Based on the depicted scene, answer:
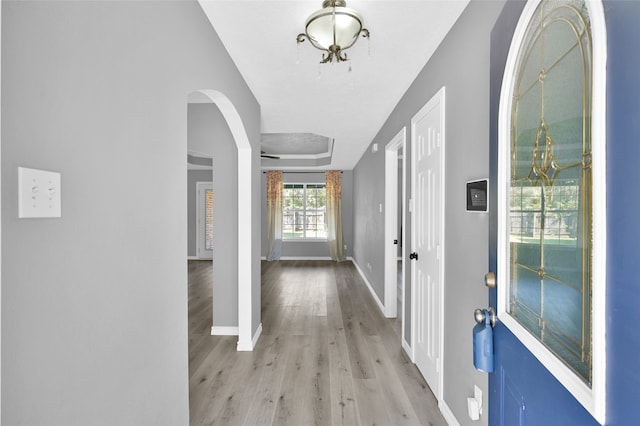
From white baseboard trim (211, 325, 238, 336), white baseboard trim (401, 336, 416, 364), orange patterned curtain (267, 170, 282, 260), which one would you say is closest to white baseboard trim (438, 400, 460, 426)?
white baseboard trim (401, 336, 416, 364)

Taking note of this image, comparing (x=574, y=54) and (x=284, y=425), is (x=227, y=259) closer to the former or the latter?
(x=284, y=425)

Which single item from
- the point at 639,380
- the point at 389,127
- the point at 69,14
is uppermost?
the point at 389,127

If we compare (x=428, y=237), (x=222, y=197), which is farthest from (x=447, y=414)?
(x=222, y=197)

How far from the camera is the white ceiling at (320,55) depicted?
1.79 meters

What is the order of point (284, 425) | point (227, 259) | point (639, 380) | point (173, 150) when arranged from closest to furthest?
1. point (639, 380)
2. point (173, 150)
3. point (284, 425)
4. point (227, 259)

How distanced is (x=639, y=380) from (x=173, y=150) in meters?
1.69

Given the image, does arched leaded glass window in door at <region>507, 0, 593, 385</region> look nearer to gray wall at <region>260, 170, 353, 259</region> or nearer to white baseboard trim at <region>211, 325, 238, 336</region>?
white baseboard trim at <region>211, 325, 238, 336</region>

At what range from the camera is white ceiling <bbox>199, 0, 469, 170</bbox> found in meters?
1.79

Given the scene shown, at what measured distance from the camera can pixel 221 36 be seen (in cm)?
207

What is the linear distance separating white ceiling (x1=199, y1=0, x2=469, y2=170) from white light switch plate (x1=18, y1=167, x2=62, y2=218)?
1.42 metres

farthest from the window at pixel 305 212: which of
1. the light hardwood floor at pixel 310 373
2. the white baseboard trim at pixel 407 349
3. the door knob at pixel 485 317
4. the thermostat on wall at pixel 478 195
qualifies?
the door knob at pixel 485 317

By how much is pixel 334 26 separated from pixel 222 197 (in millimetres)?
2279

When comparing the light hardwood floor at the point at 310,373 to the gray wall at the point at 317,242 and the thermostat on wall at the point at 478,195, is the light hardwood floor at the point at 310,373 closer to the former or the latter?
the thermostat on wall at the point at 478,195

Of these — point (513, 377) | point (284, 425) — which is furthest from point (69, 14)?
point (284, 425)
